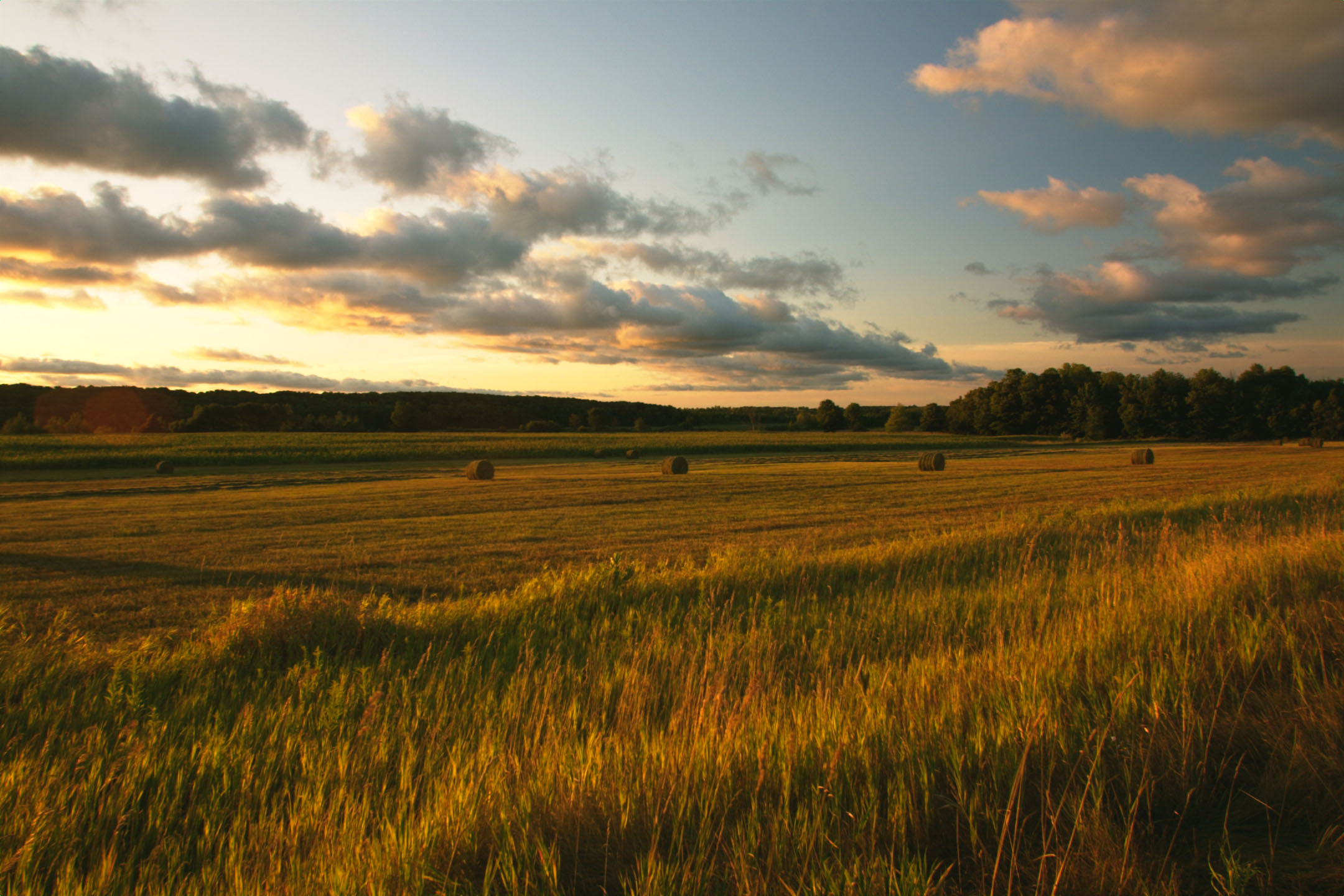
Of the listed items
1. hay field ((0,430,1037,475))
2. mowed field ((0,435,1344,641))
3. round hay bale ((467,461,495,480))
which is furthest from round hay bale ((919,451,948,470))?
round hay bale ((467,461,495,480))

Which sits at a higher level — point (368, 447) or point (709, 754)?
point (709, 754)

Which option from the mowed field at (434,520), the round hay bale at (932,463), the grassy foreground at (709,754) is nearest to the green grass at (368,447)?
the mowed field at (434,520)

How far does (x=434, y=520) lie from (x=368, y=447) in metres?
47.7

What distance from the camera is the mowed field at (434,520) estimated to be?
456 inches

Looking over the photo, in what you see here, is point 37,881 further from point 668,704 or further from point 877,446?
point 877,446

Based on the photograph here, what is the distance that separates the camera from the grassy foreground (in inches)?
115

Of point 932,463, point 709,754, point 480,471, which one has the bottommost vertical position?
point 480,471

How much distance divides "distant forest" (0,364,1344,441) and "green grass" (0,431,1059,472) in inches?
1178

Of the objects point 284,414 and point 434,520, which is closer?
point 434,520

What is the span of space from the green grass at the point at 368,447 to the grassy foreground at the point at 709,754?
51.6 metres

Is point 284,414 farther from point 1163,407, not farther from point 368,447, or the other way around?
point 1163,407

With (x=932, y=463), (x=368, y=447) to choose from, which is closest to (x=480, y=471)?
(x=932, y=463)

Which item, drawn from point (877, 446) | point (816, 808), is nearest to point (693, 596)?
point (816, 808)

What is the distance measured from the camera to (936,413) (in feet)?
435
